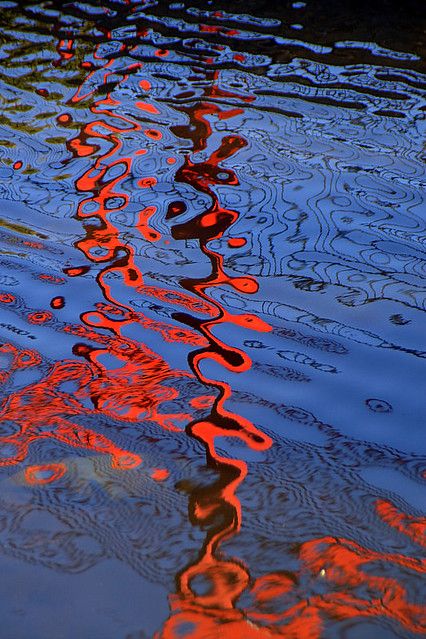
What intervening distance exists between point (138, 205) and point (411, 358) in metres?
1.18

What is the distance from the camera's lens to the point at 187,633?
1052 millimetres

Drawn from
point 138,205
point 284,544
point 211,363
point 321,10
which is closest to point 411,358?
point 211,363

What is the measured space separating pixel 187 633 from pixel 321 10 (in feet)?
13.1

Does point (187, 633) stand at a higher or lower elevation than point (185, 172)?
lower

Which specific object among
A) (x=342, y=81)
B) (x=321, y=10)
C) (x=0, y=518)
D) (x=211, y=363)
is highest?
(x=321, y=10)

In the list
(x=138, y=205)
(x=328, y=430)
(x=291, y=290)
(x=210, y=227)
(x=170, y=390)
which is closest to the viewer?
(x=328, y=430)

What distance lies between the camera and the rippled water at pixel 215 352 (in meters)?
1.13

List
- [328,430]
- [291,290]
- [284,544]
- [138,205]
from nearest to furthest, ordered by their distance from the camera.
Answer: [284,544]
[328,430]
[291,290]
[138,205]

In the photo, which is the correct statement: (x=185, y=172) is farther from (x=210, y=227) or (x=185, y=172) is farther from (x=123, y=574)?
(x=123, y=574)

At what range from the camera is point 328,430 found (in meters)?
1.45

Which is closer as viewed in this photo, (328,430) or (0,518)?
(0,518)

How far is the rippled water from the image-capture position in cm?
113

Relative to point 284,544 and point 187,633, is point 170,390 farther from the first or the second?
point 187,633

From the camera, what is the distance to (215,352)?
5.62ft
